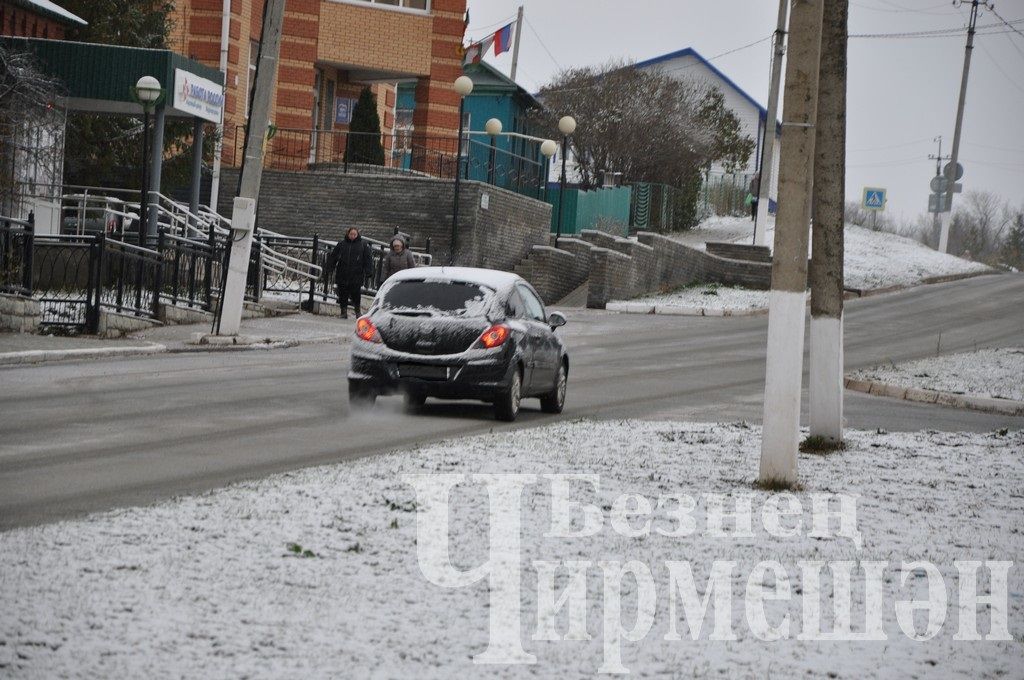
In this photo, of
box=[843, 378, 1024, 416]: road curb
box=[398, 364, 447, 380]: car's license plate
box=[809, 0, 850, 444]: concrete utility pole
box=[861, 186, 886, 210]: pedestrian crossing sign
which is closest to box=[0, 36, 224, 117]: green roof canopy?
box=[843, 378, 1024, 416]: road curb

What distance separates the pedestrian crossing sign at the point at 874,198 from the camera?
71.2 metres

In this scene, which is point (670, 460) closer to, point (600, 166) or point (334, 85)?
point (334, 85)

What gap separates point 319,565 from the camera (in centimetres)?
718

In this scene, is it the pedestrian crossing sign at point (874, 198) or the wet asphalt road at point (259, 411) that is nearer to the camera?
the wet asphalt road at point (259, 411)

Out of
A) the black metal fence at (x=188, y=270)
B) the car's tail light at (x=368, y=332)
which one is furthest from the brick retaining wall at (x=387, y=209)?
the car's tail light at (x=368, y=332)

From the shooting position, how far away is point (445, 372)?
15.2 metres

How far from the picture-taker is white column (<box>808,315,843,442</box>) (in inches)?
504

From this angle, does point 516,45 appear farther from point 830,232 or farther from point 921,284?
point 830,232

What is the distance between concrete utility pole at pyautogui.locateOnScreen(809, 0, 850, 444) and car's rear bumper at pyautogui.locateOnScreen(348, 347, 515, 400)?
352 centimetres

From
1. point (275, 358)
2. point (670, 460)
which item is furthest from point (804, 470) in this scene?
point (275, 358)

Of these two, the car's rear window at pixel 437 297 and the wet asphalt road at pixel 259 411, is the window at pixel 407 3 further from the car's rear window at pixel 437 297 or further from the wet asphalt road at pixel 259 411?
the car's rear window at pixel 437 297

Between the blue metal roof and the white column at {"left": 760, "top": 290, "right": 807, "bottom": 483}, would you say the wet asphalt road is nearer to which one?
the white column at {"left": 760, "top": 290, "right": 807, "bottom": 483}

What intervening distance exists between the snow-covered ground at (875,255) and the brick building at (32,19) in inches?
812

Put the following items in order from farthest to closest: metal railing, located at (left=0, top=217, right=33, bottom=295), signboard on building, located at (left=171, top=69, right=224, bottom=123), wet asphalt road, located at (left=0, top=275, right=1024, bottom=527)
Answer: signboard on building, located at (left=171, top=69, right=224, bottom=123)
metal railing, located at (left=0, top=217, right=33, bottom=295)
wet asphalt road, located at (left=0, top=275, right=1024, bottom=527)
